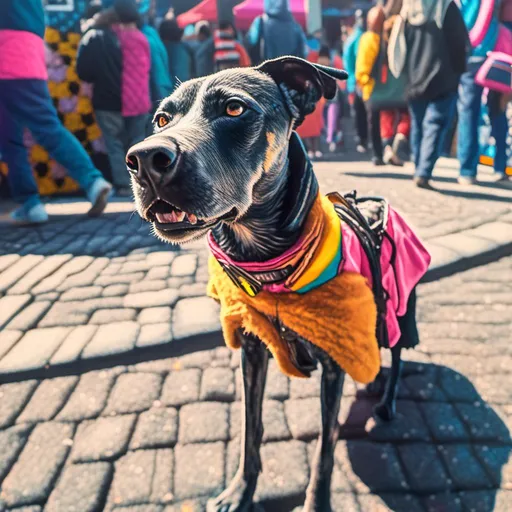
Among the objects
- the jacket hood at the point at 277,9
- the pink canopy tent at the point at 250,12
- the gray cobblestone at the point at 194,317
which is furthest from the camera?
the pink canopy tent at the point at 250,12

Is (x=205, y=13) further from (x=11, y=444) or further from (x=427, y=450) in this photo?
(x=427, y=450)

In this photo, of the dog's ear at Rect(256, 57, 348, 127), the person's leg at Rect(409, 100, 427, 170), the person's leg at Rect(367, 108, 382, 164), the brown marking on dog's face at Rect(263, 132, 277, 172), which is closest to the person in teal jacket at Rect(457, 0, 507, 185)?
the person's leg at Rect(409, 100, 427, 170)

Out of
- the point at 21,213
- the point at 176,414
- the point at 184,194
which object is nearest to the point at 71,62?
the point at 21,213

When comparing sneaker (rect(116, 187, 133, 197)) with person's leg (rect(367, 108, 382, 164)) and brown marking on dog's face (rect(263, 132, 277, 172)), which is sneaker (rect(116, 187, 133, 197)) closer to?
person's leg (rect(367, 108, 382, 164))

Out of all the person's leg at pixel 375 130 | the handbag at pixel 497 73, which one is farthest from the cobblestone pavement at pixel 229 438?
the person's leg at pixel 375 130

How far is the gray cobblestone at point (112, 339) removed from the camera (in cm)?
284

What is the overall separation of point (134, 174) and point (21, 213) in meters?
4.74

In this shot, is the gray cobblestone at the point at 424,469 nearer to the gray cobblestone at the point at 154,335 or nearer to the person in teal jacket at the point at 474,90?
the gray cobblestone at the point at 154,335

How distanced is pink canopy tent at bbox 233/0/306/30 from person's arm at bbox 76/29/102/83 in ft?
31.2

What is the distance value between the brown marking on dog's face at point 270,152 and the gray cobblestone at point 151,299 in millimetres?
2226

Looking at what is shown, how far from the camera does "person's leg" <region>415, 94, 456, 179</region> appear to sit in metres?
5.89

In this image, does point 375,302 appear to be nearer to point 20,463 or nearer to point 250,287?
point 250,287

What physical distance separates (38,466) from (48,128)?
4026mm

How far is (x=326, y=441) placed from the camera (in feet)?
5.79
